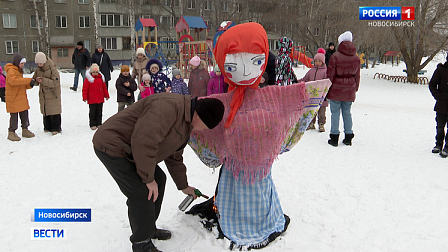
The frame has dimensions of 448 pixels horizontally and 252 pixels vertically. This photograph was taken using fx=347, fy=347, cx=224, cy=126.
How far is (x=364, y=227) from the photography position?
3502 mm

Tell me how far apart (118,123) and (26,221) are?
1.86 meters

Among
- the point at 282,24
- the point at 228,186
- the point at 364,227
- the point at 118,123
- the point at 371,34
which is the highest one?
the point at 282,24

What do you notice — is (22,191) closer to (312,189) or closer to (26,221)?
(26,221)

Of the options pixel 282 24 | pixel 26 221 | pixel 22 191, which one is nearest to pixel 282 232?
pixel 26 221

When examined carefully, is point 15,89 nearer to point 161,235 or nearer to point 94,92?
point 94,92

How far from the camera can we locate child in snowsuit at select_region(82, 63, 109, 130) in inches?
290

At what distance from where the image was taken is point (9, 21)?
30.5 meters

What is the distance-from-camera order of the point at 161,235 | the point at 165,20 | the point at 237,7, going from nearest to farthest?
the point at 161,235 → the point at 237,7 → the point at 165,20

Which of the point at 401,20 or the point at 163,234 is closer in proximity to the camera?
the point at 163,234

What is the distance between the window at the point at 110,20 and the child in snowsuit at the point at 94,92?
28144 millimetres

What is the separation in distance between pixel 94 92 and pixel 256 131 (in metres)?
5.46
